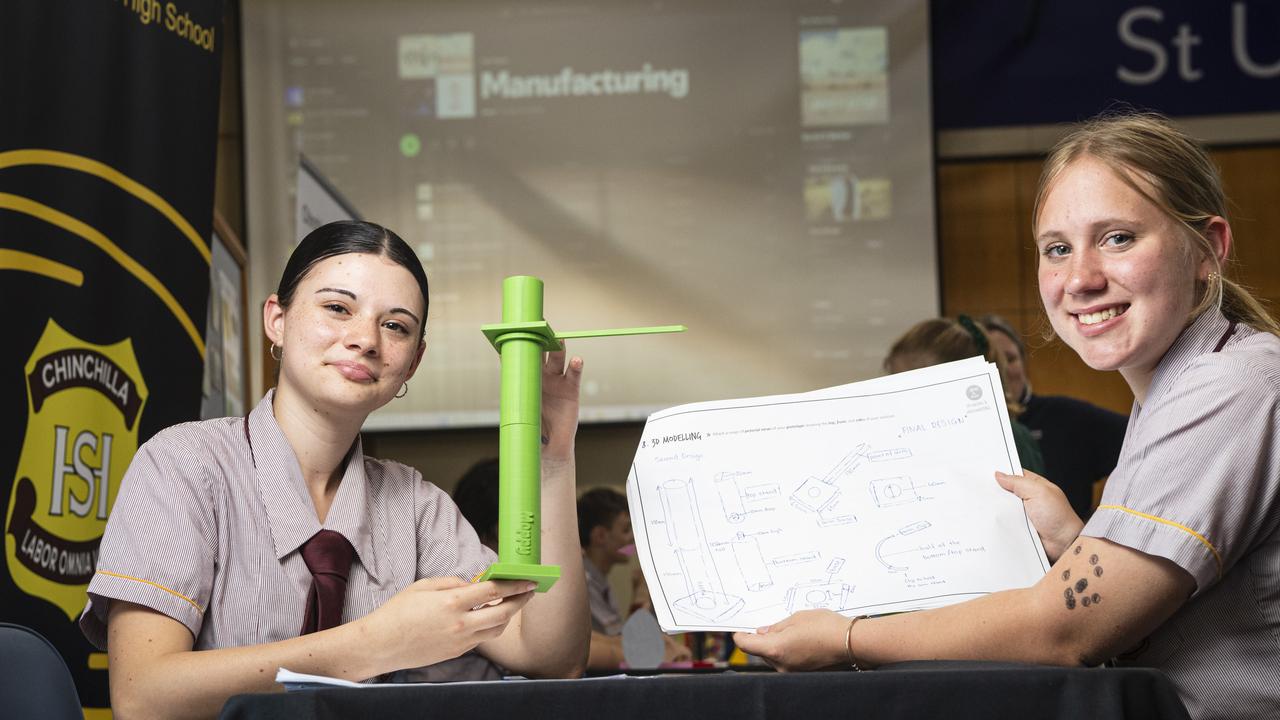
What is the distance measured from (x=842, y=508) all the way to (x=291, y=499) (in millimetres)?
675

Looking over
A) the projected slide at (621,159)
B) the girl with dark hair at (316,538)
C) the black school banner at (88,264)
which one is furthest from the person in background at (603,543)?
the girl with dark hair at (316,538)

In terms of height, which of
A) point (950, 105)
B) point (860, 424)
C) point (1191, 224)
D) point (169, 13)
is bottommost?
point (860, 424)

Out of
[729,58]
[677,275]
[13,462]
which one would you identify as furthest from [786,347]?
[13,462]

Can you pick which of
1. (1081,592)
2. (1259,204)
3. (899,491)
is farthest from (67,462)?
(1259,204)

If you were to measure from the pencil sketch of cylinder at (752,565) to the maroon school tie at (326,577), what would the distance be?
1.58 ft

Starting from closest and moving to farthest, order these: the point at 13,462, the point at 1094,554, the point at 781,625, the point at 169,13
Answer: the point at 1094,554 < the point at 781,625 < the point at 13,462 < the point at 169,13

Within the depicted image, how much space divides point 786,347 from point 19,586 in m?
3.82

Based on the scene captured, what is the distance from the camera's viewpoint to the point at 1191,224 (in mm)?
1275

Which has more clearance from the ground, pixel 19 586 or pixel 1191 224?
pixel 1191 224

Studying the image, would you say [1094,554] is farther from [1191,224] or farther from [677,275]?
[677,275]

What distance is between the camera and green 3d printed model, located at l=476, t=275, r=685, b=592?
1098 millimetres

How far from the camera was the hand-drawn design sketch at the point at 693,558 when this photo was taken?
→ 1.29 meters

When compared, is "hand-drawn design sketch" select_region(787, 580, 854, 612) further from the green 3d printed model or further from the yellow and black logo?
the yellow and black logo

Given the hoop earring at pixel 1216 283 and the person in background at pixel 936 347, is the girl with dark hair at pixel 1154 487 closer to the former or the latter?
the hoop earring at pixel 1216 283
